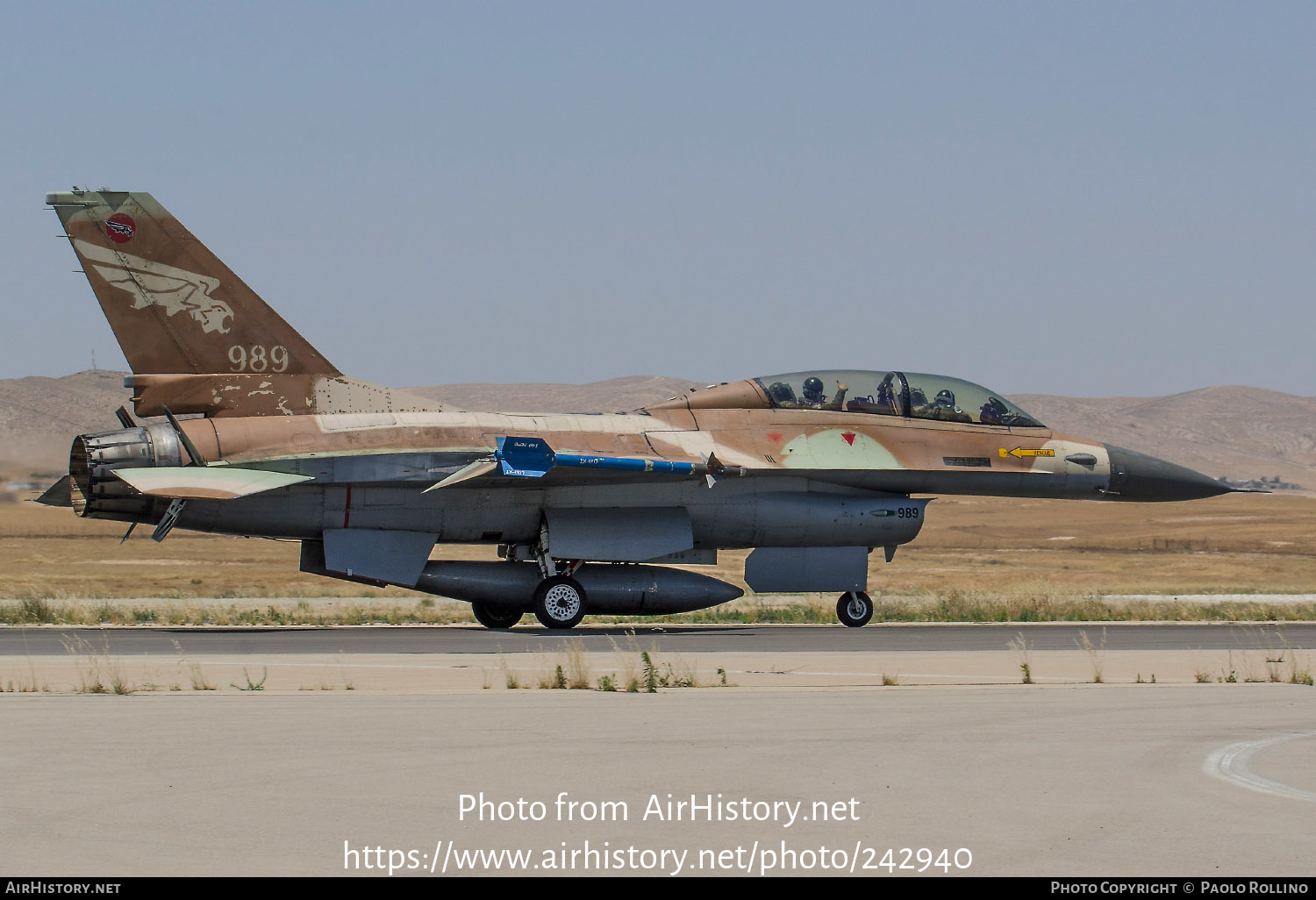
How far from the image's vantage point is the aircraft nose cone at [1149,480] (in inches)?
1019

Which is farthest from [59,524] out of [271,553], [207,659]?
[207,659]

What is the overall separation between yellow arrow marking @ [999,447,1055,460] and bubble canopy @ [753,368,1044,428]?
0.52 meters

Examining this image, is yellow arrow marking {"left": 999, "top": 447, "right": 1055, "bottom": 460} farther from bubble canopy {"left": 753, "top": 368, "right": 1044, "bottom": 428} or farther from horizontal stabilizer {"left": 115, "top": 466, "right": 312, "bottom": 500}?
horizontal stabilizer {"left": 115, "top": 466, "right": 312, "bottom": 500}

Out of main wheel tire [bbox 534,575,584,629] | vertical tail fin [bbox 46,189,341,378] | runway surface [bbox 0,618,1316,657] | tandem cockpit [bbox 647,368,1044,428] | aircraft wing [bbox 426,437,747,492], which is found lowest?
runway surface [bbox 0,618,1316,657]

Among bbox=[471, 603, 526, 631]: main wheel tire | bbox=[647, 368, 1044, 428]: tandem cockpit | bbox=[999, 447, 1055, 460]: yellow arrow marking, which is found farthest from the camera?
bbox=[999, 447, 1055, 460]: yellow arrow marking

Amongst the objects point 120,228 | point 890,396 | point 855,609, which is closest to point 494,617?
point 855,609

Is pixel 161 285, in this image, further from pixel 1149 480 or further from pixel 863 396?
pixel 1149 480

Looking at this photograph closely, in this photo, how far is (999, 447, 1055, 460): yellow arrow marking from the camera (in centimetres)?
2525

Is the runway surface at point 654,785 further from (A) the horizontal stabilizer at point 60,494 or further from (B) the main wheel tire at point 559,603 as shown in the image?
(A) the horizontal stabilizer at point 60,494

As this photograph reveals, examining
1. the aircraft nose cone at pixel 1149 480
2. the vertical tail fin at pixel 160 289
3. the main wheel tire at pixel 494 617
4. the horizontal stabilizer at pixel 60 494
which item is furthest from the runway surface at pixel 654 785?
the aircraft nose cone at pixel 1149 480

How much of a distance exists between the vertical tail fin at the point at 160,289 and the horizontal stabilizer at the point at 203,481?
6.72 feet

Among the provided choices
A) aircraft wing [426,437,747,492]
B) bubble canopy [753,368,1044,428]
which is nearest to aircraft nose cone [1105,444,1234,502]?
bubble canopy [753,368,1044,428]

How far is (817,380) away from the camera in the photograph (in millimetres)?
24953

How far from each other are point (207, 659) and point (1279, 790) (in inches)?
502
